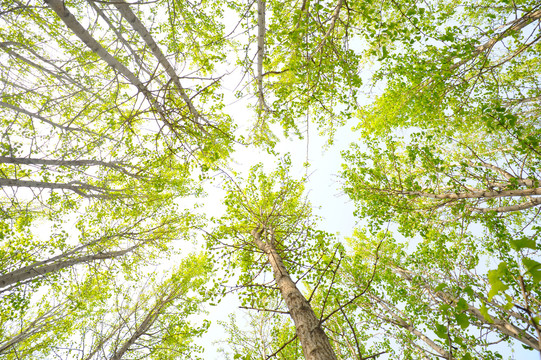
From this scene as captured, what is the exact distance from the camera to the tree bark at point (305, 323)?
220 centimetres

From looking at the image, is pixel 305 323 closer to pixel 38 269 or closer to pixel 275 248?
pixel 275 248

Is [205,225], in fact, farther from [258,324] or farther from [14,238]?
[14,238]

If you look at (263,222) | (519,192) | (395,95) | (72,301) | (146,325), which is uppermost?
(72,301)

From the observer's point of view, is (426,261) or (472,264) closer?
(472,264)

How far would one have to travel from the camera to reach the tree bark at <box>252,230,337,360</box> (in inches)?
86.6

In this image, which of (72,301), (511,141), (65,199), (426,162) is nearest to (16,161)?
(65,199)

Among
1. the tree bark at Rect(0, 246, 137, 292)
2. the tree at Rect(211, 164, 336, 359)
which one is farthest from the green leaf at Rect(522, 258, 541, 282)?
the tree bark at Rect(0, 246, 137, 292)

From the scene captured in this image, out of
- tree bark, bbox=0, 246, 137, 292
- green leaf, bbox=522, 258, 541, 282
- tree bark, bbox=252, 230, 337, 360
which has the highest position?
tree bark, bbox=0, 246, 137, 292

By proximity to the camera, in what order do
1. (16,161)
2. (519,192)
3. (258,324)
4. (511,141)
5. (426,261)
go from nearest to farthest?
(519,192) < (16,161) < (426,261) < (511,141) < (258,324)

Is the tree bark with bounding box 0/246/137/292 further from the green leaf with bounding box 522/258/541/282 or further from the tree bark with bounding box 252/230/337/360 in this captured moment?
the green leaf with bounding box 522/258/541/282

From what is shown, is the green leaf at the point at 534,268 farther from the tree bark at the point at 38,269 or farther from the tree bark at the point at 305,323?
the tree bark at the point at 38,269

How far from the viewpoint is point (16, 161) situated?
4621mm

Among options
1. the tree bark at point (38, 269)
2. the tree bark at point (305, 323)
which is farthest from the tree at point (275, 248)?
the tree bark at point (38, 269)

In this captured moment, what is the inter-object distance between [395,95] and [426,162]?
Result: 73.9 inches
